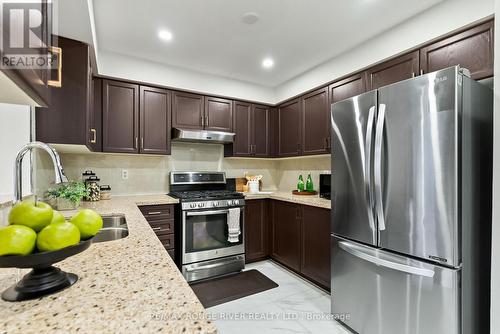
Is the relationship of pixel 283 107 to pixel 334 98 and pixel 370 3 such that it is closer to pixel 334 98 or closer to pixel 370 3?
pixel 334 98

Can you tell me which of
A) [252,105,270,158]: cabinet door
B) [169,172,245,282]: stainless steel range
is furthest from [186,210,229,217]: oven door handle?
[252,105,270,158]: cabinet door

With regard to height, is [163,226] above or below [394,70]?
below

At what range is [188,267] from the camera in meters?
2.67

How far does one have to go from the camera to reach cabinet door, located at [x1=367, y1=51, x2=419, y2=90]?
1.99 metres

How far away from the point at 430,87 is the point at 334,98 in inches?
53.7

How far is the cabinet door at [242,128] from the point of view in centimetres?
341

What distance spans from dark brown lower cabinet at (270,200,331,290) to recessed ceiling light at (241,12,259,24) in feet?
6.03

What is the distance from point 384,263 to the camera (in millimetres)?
1566

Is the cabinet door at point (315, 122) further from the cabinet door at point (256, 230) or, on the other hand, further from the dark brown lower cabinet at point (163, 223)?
the dark brown lower cabinet at point (163, 223)

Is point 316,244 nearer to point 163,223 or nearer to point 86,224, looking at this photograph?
point 163,223

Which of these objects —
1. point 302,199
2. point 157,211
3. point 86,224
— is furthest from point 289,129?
point 86,224

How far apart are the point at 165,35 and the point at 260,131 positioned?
1.78m

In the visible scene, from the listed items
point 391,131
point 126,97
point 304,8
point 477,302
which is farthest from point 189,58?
point 477,302

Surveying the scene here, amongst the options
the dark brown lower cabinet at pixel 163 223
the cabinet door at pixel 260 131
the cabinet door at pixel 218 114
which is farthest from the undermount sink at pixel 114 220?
the cabinet door at pixel 260 131
